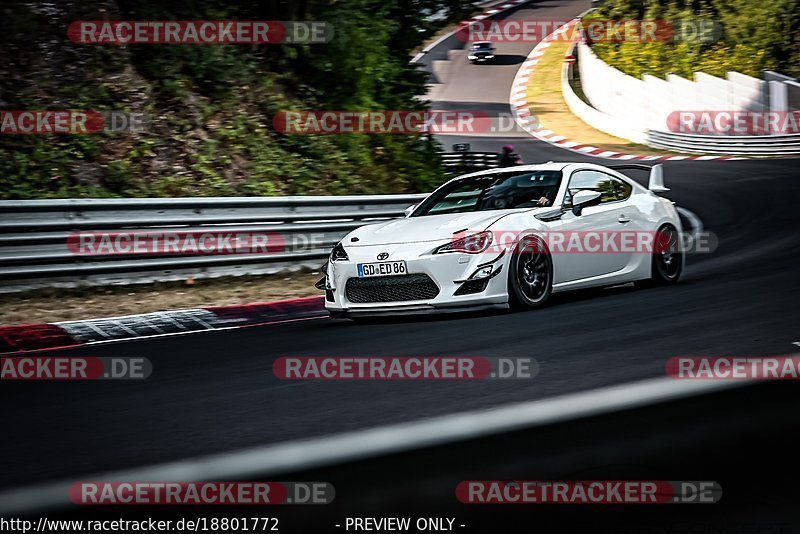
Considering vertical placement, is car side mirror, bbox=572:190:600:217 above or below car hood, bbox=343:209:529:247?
above

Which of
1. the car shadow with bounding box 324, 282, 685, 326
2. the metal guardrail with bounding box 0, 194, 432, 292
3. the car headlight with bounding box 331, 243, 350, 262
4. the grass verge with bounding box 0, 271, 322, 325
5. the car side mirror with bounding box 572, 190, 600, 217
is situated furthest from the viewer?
the metal guardrail with bounding box 0, 194, 432, 292

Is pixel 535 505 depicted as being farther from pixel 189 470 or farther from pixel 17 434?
pixel 17 434

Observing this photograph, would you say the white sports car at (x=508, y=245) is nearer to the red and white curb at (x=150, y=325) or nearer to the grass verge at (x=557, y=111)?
the red and white curb at (x=150, y=325)

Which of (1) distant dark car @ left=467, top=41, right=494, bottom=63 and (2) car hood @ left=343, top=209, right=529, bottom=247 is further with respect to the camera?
(1) distant dark car @ left=467, top=41, right=494, bottom=63

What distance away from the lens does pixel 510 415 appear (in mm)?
1977

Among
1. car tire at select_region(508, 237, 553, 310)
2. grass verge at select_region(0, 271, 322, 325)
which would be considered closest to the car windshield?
car tire at select_region(508, 237, 553, 310)

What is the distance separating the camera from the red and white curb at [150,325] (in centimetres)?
820

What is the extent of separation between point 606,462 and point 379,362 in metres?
4.41

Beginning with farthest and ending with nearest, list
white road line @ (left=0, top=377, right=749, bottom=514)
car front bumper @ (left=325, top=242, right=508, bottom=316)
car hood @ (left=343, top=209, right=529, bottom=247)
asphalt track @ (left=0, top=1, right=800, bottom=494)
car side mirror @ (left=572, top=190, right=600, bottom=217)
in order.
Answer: car side mirror @ (left=572, top=190, right=600, bottom=217)
car hood @ (left=343, top=209, right=529, bottom=247)
car front bumper @ (left=325, top=242, right=508, bottom=316)
asphalt track @ (left=0, top=1, right=800, bottom=494)
white road line @ (left=0, top=377, right=749, bottom=514)

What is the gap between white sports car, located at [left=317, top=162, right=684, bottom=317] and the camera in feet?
26.7

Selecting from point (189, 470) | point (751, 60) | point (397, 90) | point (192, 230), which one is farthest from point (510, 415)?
point (751, 60)

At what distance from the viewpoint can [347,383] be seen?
19.5 ft

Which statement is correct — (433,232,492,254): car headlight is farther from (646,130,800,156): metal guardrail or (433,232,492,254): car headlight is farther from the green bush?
the green bush

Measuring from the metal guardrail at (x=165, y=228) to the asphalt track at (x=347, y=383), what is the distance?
2317mm
